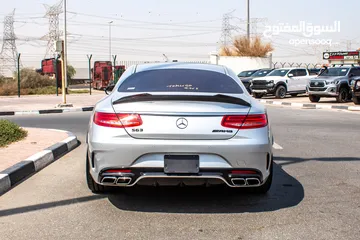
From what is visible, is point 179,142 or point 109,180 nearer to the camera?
point 179,142

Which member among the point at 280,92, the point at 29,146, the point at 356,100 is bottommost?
the point at 29,146

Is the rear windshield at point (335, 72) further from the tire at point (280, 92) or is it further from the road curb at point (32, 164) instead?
the road curb at point (32, 164)

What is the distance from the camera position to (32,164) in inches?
264

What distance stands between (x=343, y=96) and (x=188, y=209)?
766 inches

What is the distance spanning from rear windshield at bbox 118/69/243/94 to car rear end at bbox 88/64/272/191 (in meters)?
0.53

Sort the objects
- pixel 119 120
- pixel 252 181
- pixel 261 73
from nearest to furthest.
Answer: pixel 119 120
pixel 252 181
pixel 261 73

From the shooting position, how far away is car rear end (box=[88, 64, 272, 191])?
4492 millimetres

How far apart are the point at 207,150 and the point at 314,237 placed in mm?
1197

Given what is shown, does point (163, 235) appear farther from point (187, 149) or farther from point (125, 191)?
point (125, 191)

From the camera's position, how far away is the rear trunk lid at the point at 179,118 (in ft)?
14.8

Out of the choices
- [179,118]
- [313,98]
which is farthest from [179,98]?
[313,98]

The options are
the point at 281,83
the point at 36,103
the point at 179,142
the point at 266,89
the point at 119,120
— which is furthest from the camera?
the point at 281,83

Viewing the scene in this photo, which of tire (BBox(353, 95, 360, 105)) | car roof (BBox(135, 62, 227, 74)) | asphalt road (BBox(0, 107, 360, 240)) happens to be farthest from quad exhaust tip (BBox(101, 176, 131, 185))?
tire (BBox(353, 95, 360, 105))

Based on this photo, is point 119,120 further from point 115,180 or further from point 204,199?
point 204,199
